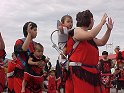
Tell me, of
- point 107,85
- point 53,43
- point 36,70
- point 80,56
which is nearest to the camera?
point 80,56

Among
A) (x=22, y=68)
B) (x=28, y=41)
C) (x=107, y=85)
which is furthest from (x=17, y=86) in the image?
(x=107, y=85)

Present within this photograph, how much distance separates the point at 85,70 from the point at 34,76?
4.88 ft

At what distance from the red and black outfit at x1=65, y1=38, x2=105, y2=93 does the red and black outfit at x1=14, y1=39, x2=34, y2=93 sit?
55.9 inches

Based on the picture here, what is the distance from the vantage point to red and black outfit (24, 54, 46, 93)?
611 centimetres

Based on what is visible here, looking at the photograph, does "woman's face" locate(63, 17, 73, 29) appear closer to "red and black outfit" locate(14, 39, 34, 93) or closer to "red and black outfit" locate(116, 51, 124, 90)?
"red and black outfit" locate(14, 39, 34, 93)

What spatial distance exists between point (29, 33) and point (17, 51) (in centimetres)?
50

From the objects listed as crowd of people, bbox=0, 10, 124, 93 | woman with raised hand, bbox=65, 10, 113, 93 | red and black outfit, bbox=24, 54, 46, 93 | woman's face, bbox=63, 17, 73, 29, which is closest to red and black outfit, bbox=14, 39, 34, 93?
crowd of people, bbox=0, 10, 124, 93

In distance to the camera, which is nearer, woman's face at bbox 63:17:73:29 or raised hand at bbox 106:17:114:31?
raised hand at bbox 106:17:114:31

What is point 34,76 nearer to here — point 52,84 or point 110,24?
point 110,24

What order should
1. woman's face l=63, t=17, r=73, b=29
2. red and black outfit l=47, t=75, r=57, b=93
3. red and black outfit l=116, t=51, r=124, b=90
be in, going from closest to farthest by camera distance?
1. woman's face l=63, t=17, r=73, b=29
2. red and black outfit l=47, t=75, r=57, b=93
3. red and black outfit l=116, t=51, r=124, b=90

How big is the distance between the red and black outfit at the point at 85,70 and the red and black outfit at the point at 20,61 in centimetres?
142

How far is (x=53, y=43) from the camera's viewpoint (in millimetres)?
5789

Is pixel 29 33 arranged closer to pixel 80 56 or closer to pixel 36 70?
pixel 36 70

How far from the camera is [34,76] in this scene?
6.15 meters
